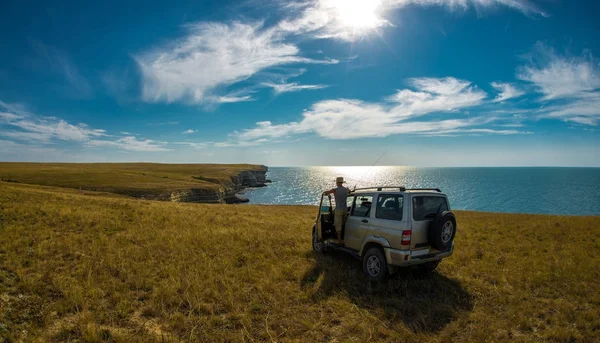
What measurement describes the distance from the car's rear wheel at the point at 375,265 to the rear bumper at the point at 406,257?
0.25m

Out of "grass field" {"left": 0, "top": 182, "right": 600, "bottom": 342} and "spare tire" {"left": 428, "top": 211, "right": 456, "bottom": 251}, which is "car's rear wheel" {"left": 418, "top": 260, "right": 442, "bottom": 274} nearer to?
"grass field" {"left": 0, "top": 182, "right": 600, "bottom": 342}

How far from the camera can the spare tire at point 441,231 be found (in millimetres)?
→ 7254

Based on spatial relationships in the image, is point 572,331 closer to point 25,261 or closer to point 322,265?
point 322,265

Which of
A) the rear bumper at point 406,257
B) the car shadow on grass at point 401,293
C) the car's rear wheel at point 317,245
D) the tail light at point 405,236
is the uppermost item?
the tail light at point 405,236

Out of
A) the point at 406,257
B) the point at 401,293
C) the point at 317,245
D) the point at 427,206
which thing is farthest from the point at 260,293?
the point at 427,206

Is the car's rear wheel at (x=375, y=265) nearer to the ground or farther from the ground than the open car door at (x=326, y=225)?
nearer to the ground

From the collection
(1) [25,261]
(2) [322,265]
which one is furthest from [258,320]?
(1) [25,261]

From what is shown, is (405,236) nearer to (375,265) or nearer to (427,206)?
(427,206)

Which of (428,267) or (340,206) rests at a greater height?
(340,206)

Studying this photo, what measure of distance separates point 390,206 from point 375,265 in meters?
1.71

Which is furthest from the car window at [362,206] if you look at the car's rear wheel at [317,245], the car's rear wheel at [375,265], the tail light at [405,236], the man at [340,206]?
the car's rear wheel at [317,245]

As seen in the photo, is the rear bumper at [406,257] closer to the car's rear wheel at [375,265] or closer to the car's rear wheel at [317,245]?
the car's rear wheel at [375,265]

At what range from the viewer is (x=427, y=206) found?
7504 millimetres

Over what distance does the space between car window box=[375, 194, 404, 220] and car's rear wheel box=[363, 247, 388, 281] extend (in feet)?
3.23
